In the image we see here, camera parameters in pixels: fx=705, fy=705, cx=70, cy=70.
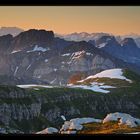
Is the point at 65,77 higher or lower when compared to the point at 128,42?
lower

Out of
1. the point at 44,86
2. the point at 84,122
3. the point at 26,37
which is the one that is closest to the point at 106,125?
the point at 84,122

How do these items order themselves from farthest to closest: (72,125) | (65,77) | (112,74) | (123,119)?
(65,77)
(112,74)
(123,119)
(72,125)

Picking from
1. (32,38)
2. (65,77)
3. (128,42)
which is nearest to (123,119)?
(65,77)

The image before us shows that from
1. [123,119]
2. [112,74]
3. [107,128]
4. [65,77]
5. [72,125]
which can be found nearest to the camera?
[72,125]

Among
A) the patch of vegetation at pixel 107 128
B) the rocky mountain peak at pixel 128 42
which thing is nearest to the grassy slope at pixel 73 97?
the patch of vegetation at pixel 107 128

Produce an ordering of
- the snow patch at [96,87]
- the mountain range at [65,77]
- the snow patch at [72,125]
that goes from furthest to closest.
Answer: the snow patch at [96,87] < the mountain range at [65,77] < the snow patch at [72,125]

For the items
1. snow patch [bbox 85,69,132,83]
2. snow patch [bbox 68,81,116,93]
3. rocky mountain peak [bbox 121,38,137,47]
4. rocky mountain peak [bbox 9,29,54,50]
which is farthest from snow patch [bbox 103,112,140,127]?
rocky mountain peak [bbox 9,29,54,50]

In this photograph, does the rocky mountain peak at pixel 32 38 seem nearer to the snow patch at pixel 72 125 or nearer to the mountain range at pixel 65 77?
the mountain range at pixel 65 77

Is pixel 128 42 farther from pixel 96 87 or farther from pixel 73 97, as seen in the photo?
pixel 73 97

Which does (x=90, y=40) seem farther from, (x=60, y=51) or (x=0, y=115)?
(x=0, y=115)

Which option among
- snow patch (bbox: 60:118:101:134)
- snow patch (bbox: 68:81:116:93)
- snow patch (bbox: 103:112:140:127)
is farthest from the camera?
snow patch (bbox: 68:81:116:93)

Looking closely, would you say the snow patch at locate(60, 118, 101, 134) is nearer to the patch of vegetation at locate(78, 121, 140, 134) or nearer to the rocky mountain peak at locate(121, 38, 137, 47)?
the patch of vegetation at locate(78, 121, 140, 134)

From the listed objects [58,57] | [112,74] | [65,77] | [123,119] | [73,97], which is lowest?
[123,119]
